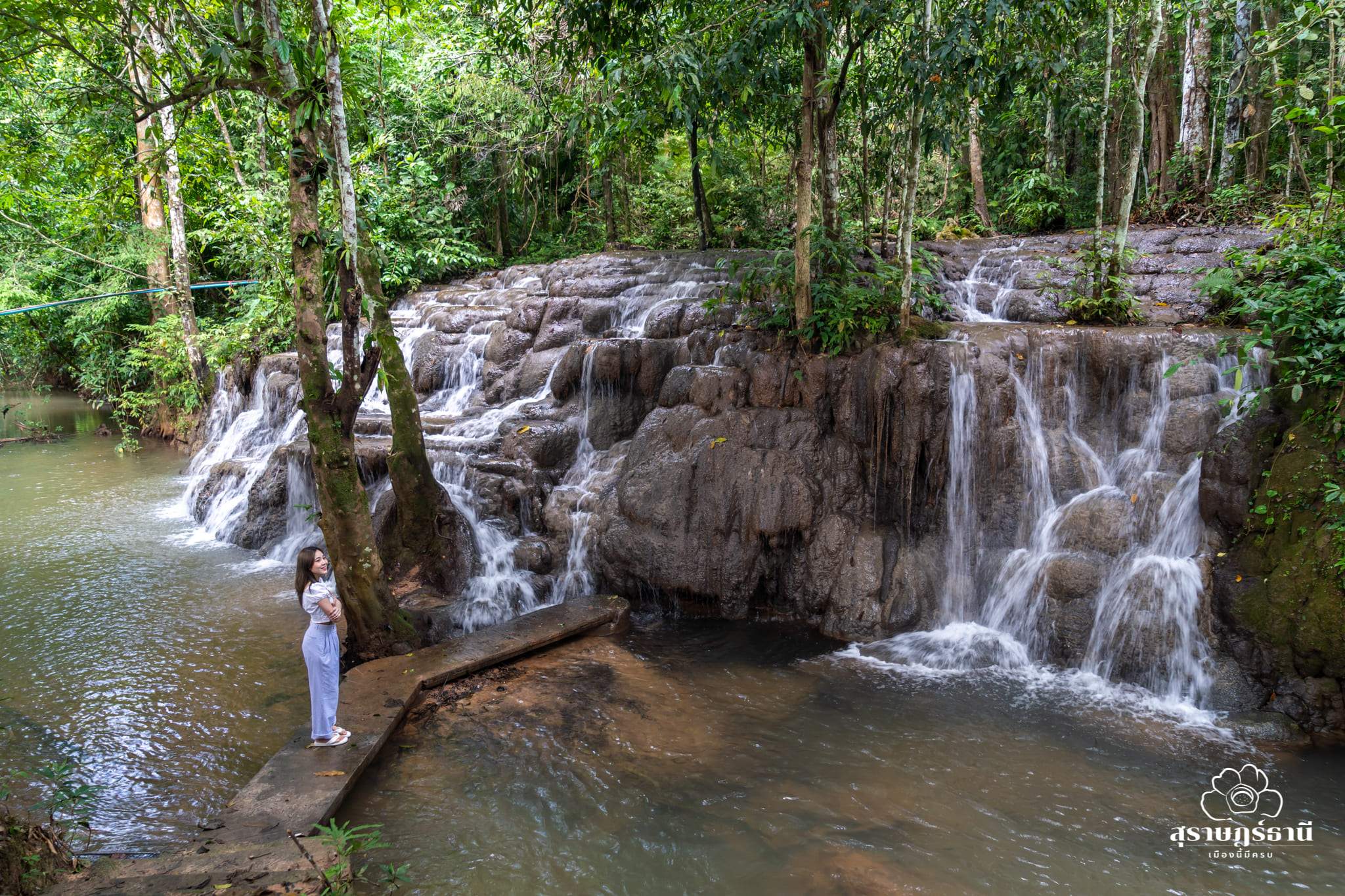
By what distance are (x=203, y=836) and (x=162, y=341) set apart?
1432 centimetres

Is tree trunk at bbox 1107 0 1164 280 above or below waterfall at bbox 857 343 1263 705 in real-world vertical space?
above

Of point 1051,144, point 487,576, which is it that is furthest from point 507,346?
point 1051,144

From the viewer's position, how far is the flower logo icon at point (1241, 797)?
4.82 meters

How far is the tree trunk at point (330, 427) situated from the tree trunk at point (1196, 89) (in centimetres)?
1388

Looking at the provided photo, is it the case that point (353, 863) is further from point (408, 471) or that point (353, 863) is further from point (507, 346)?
point (507, 346)

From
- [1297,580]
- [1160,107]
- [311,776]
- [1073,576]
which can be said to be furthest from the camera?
[1160,107]

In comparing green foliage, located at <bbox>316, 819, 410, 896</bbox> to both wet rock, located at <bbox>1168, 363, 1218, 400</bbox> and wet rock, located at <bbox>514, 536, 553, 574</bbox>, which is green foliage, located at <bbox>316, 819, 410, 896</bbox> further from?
wet rock, located at <bbox>1168, 363, 1218, 400</bbox>

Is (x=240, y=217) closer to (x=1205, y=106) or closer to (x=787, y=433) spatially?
(x=787, y=433)

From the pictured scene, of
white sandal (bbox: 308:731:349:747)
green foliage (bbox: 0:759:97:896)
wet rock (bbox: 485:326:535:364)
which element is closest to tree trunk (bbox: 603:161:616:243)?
wet rock (bbox: 485:326:535:364)

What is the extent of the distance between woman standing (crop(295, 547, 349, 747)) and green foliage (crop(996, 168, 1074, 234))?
14.0 m

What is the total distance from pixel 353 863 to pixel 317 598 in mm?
1591

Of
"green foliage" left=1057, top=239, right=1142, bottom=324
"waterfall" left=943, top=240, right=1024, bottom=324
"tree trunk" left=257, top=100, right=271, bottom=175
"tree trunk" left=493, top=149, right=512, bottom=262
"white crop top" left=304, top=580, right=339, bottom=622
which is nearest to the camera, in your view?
"white crop top" left=304, top=580, right=339, bottom=622

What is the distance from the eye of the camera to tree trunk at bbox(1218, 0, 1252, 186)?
1176 cm

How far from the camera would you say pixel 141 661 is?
686 centimetres
